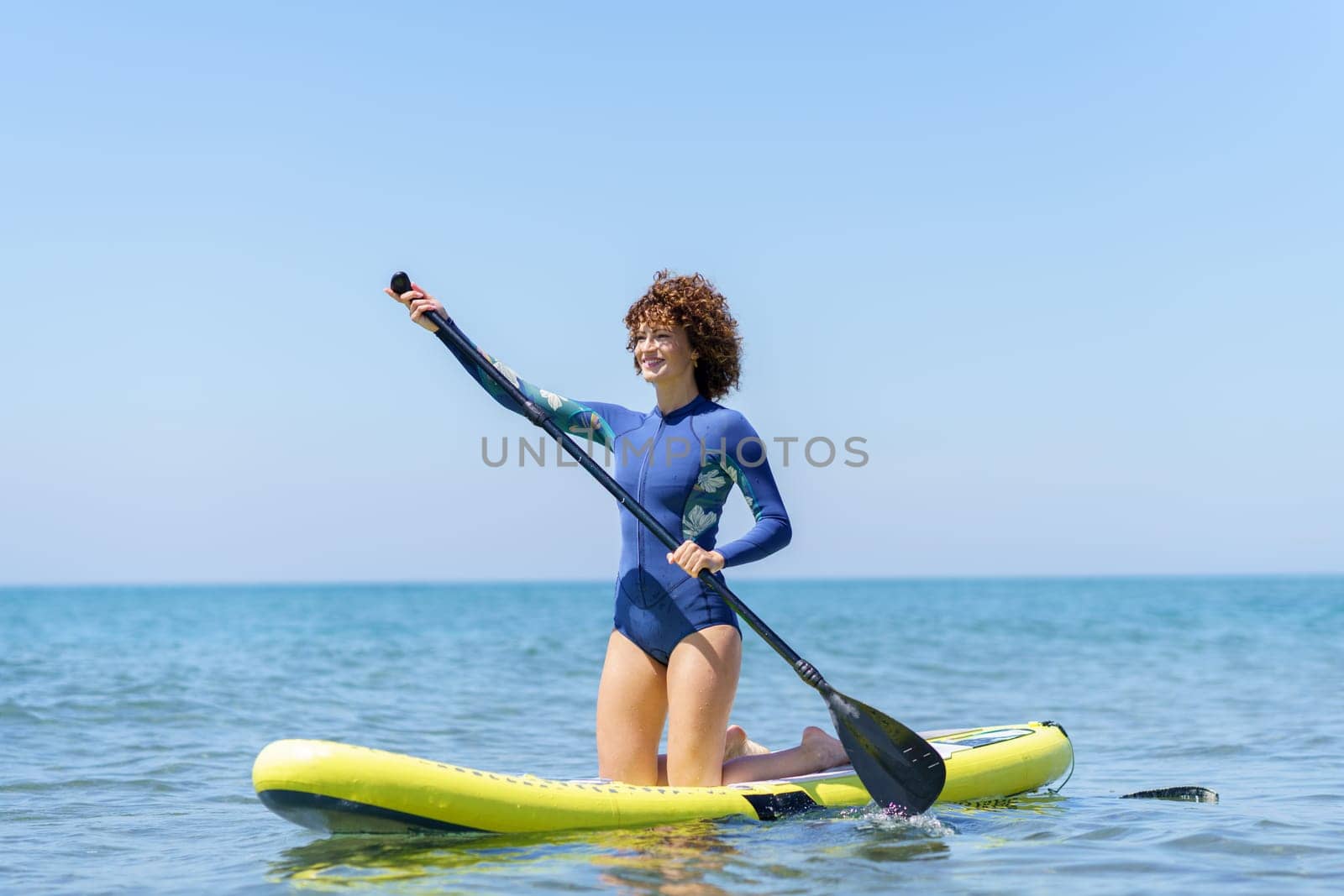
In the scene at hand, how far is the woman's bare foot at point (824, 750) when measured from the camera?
5.65 metres

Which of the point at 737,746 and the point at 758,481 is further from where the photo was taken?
the point at 737,746

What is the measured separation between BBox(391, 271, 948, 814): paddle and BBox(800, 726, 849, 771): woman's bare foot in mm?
361

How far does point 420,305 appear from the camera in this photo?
5102 millimetres

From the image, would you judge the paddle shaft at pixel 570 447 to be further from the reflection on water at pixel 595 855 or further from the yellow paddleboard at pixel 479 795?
the reflection on water at pixel 595 855

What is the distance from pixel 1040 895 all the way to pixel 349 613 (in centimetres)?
4388

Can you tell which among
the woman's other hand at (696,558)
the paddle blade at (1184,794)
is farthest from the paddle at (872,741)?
the paddle blade at (1184,794)

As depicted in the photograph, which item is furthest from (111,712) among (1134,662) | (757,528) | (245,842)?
(1134,662)

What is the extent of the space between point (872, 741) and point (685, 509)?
1.37 meters

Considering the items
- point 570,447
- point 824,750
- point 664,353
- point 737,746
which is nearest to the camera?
point 664,353

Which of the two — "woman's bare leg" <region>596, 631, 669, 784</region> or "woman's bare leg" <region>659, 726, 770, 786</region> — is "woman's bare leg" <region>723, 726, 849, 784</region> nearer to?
"woman's bare leg" <region>659, 726, 770, 786</region>

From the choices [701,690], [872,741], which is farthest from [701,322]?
[872,741]

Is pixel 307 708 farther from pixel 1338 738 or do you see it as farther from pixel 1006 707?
pixel 1338 738

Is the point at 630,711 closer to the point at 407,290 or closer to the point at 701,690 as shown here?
the point at 701,690

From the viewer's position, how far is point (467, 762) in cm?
798
